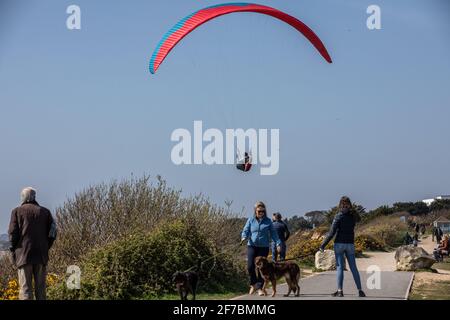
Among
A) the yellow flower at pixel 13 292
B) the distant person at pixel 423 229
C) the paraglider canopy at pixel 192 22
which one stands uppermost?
the paraglider canopy at pixel 192 22

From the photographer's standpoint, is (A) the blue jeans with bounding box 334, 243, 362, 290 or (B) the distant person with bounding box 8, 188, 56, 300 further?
(A) the blue jeans with bounding box 334, 243, 362, 290

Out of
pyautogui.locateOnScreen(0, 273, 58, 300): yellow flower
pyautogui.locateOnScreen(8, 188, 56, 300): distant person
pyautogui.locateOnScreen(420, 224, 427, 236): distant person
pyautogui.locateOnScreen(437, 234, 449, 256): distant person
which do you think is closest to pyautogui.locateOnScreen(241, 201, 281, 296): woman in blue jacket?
pyautogui.locateOnScreen(8, 188, 56, 300): distant person

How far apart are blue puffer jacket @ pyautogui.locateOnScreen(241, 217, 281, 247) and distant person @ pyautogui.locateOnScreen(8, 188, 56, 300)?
3776 mm

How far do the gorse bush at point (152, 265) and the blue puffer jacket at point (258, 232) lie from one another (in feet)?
7.26

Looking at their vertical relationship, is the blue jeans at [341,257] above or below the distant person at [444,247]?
above

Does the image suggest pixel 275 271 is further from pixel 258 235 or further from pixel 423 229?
pixel 423 229

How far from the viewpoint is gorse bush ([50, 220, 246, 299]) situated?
13.9m

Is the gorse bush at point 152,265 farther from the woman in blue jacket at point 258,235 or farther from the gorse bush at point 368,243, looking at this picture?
the gorse bush at point 368,243

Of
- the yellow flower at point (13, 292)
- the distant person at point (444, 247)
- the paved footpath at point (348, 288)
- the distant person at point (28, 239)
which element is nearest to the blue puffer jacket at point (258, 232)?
the paved footpath at point (348, 288)

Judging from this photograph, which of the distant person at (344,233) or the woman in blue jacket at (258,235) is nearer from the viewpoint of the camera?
the distant person at (344,233)

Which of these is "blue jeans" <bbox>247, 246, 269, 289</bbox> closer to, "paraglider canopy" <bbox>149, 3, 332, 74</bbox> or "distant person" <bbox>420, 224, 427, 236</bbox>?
"paraglider canopy" <bbox>149, 3, 332, 74</bbox>

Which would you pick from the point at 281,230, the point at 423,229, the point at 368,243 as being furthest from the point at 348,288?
the point at 423,229

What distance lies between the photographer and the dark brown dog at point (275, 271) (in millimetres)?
12820
